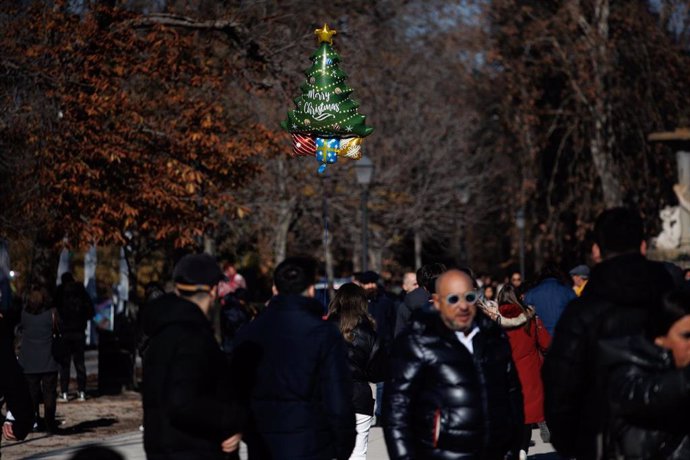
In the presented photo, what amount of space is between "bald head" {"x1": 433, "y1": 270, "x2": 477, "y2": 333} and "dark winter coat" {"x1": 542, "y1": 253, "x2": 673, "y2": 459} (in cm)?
92

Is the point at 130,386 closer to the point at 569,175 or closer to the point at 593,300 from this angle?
the point at 593,300

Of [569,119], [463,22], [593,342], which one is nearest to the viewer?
[593,342]

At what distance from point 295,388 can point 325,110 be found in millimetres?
5688

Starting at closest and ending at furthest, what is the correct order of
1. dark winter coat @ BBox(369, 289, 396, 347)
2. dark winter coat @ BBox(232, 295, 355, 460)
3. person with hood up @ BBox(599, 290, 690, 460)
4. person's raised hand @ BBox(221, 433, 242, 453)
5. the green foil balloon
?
1. person with hood up @ BBox(599, 290, 690, 460)
2. person's raised hand @ BBox(221, 433, 242, 453)
3. dark winter coat @ BBox(232, 295, 355, 460)
4. the green foil balloon
5. dark winter coat @ BBox(369, 289, 396, 347)

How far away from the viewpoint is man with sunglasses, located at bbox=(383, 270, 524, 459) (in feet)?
21.3

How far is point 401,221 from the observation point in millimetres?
41500

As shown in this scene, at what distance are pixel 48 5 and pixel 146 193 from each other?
115 inches

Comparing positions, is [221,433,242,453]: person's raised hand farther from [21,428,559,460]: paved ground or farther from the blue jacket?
the blue jacket

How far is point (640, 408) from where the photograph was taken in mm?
5035

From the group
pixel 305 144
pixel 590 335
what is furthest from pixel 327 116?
pixel 590 335

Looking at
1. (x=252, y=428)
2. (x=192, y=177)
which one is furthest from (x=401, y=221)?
(x=252, y=428)

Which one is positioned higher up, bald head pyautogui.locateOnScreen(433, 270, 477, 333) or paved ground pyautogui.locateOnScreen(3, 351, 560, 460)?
bald head pyautogui.locateOnScreen(433, 270, 477, 333)

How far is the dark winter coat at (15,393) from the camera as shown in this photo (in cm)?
771

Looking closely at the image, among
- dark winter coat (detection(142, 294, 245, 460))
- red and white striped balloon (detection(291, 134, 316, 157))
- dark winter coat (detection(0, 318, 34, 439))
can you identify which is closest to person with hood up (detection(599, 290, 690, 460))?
dark winter coat (detection(142, 294, 245, 460))
